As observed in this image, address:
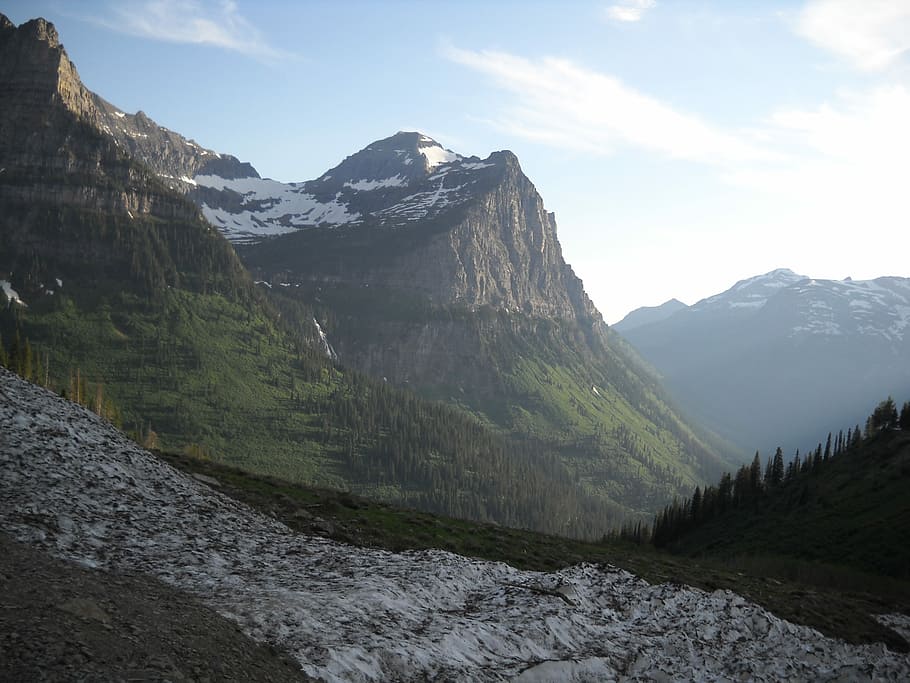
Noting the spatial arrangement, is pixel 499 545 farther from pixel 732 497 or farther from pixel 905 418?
pixel 905 418

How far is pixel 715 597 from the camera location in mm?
34156

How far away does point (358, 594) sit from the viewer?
79.6 feet

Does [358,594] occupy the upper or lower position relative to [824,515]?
upper

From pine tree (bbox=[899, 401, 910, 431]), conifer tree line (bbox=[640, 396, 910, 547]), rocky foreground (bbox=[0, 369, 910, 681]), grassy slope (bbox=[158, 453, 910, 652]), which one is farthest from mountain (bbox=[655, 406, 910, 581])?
rocky foreground (bbox=[0, 369, 910, 681])

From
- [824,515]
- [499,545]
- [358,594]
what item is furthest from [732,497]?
[358,594]

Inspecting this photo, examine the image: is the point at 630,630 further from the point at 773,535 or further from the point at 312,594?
the point at 773,535

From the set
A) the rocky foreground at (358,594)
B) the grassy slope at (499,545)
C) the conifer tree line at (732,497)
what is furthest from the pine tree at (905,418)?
the rocky foreground at (358,594)

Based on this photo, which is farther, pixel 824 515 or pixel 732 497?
pixel 732 497

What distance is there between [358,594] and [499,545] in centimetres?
2184

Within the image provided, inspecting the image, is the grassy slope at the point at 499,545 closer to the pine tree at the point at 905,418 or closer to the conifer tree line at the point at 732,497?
the conifer tree line at the point at 732,497

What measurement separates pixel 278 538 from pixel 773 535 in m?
72.1

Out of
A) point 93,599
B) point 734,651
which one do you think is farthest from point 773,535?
point 93,599

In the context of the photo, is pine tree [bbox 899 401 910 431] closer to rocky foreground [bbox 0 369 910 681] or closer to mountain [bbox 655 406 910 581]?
mountain [bbox 655 406 910 581]

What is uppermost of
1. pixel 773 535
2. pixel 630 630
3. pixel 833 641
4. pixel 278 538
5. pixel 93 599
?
pixel 93 599
